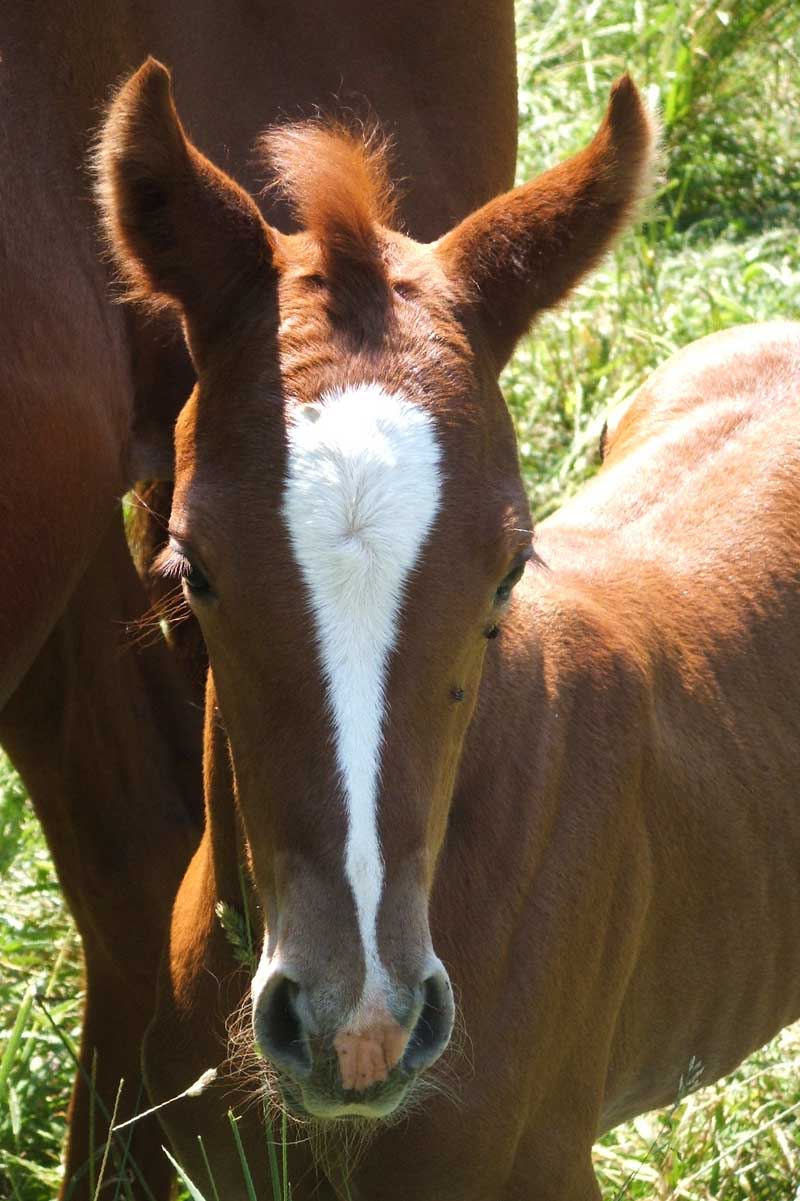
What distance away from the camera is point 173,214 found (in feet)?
8.13

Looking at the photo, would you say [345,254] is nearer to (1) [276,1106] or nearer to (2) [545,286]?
(2) [545,286]

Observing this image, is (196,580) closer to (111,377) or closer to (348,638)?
(348,638)

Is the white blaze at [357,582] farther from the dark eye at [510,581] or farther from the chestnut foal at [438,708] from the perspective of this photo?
the dark eye at [510,581]

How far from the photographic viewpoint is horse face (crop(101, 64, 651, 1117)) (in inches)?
83.4

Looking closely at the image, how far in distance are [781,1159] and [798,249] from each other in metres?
3.87

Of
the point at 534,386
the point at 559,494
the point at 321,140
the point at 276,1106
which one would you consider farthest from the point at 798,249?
the point at 276,1106

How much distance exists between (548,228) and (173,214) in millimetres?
559

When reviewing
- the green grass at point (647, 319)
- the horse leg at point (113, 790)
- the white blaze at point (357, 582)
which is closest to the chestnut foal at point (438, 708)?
the white blaze at point (357, 582)

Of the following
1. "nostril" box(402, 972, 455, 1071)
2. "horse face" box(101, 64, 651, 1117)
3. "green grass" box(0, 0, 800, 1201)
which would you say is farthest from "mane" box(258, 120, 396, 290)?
"nostril" box(402, 972, 455, 1071)

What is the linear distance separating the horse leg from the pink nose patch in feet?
4.88

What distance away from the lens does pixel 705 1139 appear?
11.6 feet

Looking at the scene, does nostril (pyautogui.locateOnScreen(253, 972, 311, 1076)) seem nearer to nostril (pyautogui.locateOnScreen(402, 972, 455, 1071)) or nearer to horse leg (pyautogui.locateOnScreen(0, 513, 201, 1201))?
nostril (pyautogui.locateOnScreen(402, 972, 455, 1071))

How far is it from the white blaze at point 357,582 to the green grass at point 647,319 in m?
0.89

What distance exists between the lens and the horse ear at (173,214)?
2.44 m
